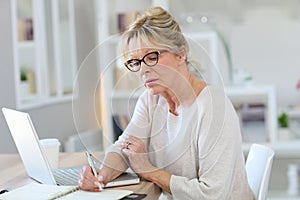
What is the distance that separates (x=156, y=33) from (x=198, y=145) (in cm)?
34

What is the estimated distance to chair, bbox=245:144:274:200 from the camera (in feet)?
5.55

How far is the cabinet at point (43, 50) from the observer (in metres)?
3.32

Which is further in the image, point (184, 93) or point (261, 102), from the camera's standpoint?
point (261, 102)

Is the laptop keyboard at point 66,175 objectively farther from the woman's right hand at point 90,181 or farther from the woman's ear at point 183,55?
the woman's ear at point 183,55

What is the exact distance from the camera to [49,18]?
3.75m

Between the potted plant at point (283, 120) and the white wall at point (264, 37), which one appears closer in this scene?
the potted plant at point (283, 120)

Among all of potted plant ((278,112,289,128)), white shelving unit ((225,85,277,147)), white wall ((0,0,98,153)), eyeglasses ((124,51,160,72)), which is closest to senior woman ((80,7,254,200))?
eyeglasses ((124,51,160,72))

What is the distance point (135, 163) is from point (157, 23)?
0.40 metres

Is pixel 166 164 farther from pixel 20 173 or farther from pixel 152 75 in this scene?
pixel 20 173

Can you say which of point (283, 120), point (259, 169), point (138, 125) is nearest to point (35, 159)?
point (138, 125)

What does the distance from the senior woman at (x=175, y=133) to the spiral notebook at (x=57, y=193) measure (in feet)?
0.17

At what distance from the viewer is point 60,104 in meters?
3.90

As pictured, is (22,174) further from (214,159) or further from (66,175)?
(214,159)

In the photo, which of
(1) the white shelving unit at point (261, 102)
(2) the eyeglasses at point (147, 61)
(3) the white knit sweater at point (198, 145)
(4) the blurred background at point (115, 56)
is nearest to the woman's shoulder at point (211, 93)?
(3) the white knit sweater at point (198, 145)
